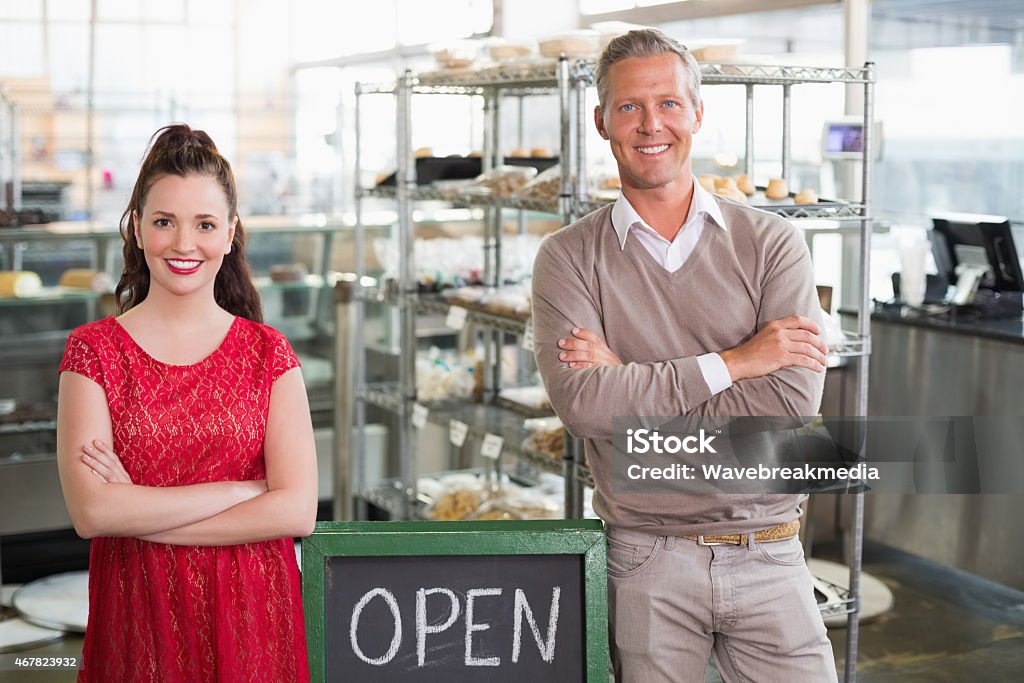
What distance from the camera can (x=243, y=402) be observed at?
6.38 feet

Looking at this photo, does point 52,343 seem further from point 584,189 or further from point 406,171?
point 584,189

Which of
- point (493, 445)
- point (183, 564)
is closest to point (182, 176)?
point (183, 564)

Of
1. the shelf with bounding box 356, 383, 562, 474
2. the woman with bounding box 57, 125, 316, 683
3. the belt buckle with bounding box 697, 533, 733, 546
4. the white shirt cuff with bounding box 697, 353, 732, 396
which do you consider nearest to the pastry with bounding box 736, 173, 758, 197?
the shelf with bounding box 356, 383, 562, 474

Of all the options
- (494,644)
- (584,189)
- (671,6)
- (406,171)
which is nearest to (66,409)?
(494,644)

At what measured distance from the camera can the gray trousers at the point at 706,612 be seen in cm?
208

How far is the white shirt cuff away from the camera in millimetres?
2025

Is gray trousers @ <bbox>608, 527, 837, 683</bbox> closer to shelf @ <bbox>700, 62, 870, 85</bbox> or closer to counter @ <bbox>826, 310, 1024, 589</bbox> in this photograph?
shelf @ <bbox>700, 62, 870, 85</bbox>

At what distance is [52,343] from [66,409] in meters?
3.21

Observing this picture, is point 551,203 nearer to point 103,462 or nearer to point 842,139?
point 842,139

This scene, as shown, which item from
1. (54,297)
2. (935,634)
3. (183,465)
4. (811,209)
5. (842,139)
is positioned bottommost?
(935,634)

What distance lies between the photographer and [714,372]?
2.03 m

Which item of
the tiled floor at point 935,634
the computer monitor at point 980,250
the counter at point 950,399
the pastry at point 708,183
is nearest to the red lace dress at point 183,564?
the pastry at point 708,183

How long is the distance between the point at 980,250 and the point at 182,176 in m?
3.49

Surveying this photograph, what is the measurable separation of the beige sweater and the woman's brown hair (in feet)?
1.80
